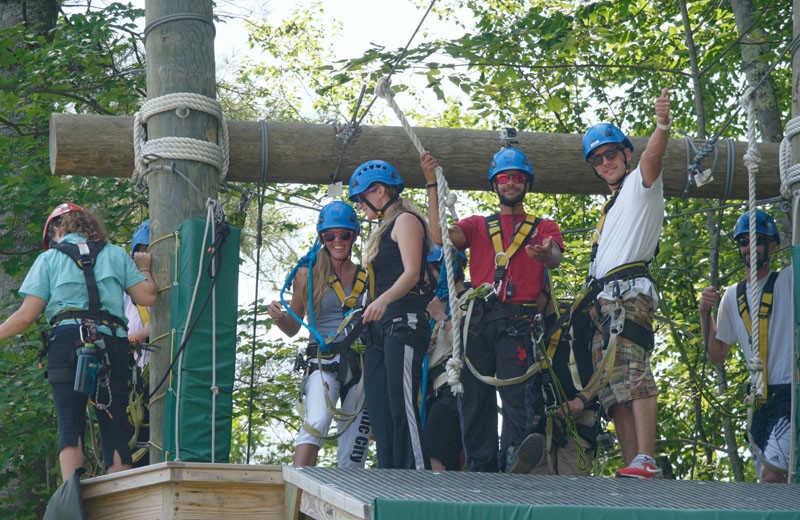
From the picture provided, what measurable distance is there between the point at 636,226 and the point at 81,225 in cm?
296

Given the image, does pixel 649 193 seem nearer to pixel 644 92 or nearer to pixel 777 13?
pixel 777 13

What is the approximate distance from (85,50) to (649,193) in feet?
23.8

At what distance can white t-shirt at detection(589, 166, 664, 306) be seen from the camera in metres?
5.04

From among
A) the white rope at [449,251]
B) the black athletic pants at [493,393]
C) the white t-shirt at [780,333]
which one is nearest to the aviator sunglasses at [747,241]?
the white t-shirt at [780,333]

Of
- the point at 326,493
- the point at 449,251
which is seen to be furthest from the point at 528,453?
the point at 326,493

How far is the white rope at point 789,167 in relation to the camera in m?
5.26

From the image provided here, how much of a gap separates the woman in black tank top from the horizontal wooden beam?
419 mm

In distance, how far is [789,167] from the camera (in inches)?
209

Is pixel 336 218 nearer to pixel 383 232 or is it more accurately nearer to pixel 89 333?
pixel 383 232

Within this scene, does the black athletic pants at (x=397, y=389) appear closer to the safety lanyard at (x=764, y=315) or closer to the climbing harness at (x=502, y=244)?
the climbing harness at (x=502, y=244)

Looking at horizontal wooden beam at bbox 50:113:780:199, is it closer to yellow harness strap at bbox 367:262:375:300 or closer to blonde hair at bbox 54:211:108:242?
blonde hair at bbox 54:211:108:242

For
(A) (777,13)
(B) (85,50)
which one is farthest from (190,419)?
(A) (777,13)

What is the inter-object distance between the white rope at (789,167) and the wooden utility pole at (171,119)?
3.16 meters

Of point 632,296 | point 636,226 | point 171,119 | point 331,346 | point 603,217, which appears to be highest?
point 171,119
